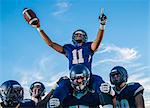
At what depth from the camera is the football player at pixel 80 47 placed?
5.04 m

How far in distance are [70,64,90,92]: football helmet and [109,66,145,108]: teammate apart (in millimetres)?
536

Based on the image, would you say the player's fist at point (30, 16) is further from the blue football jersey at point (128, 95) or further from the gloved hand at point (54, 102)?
the blue football jersey at point (128, 95)

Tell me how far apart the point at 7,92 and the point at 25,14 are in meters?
1.09

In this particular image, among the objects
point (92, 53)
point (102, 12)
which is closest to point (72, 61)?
A: point (92, 53)

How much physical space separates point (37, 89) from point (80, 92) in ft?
2.17

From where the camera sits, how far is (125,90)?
17.4ft

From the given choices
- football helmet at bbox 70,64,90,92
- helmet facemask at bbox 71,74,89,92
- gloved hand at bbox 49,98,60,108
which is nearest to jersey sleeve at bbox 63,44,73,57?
football helmet at bbox 70,64,90,92

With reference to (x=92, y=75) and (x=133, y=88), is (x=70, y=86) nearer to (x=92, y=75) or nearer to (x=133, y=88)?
(x=92, y=75)

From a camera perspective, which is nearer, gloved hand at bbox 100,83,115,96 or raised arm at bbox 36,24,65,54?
gloved hand at bbox 100,83,115,96

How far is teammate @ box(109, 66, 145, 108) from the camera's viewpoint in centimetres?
518

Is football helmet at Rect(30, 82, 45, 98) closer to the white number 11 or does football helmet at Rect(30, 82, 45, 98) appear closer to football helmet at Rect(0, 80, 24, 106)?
football helmet at Rect(0, 80, 24, 106)

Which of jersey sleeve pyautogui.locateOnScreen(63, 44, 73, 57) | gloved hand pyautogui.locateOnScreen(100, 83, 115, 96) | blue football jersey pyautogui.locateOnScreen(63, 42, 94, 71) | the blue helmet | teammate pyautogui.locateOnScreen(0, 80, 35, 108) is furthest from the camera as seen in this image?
the blue helmet

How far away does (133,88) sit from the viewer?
5.26 meters

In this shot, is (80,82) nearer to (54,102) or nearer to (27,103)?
(54,102)
